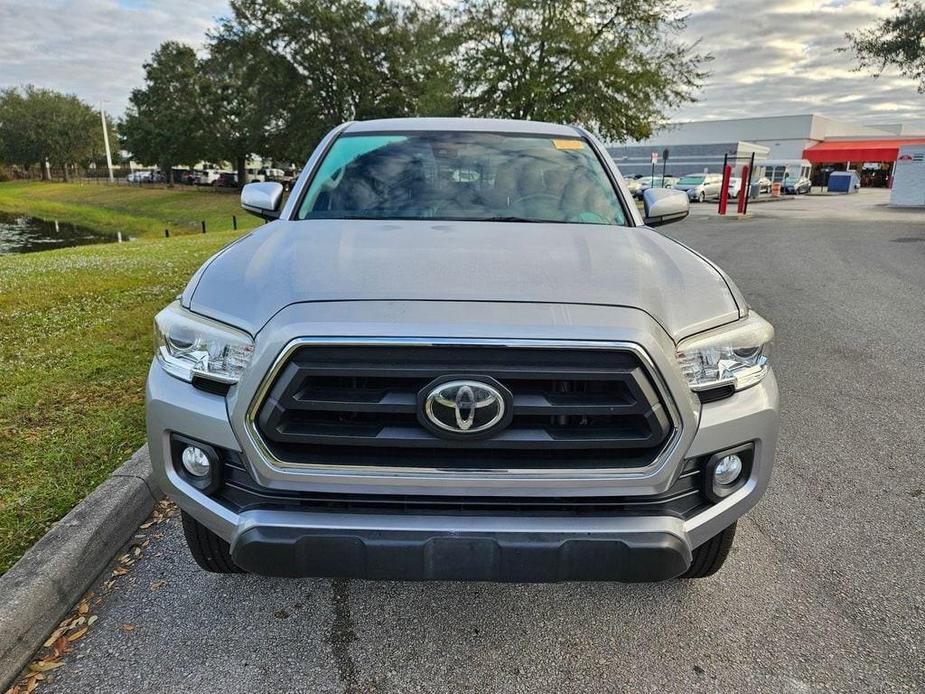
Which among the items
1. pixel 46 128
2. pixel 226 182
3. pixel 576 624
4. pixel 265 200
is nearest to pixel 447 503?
pixel 576 624

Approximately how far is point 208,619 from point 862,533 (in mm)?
2859

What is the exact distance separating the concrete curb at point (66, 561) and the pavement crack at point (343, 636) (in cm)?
100

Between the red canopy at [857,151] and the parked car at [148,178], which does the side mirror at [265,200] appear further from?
the parked car at [148,178]

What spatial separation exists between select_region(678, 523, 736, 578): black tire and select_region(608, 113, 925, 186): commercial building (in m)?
63.4

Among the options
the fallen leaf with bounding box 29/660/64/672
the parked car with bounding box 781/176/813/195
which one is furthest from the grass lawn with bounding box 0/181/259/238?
the parked car with bounding box 781/176/813/195

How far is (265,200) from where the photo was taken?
11.6 ft

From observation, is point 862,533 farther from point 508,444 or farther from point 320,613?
point 320,613

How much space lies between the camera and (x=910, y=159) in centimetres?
2689

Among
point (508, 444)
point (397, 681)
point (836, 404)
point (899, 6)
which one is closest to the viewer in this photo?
point (508, 444)

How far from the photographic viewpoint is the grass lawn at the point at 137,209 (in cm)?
3494

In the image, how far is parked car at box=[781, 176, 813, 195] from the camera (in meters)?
48.2

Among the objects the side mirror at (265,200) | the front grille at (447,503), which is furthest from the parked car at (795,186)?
the front grille at (447,503)

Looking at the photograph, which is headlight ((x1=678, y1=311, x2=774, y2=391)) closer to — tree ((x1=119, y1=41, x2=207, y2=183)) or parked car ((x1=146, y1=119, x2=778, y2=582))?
parked car ((x1=146, y1=119, x2=778, y2=582))

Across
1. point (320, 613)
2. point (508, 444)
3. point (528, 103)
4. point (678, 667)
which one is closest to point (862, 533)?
point (678, 667)
